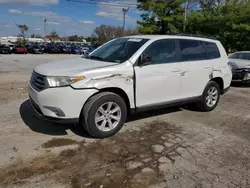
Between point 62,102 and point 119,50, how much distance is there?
1.65m

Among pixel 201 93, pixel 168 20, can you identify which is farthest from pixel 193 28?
pixel 201 93

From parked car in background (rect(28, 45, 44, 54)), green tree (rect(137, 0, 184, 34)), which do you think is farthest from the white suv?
parked car in background (rect(28, 45, 44, 54))

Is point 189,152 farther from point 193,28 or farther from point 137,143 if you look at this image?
point 193,28

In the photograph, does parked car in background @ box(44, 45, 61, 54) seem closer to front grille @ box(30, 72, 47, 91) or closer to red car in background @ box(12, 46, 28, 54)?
red car in background @ box(12, 46, 28, 54)

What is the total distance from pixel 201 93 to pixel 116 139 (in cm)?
249

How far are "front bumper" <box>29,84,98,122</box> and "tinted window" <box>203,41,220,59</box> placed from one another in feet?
10.3

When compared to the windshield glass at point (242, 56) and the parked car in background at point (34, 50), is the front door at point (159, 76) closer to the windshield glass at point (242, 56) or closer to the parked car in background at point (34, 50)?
the windshield glass at point (242, 56)

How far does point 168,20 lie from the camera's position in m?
27.4

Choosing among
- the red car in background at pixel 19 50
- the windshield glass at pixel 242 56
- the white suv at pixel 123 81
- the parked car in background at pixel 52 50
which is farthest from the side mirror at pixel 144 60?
the parked car in background at pixel 52 50

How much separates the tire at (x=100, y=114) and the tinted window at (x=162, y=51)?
3.53ft

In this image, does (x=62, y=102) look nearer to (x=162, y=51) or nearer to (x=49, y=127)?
(x=49, y=127)

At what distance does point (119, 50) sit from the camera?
4523 mm

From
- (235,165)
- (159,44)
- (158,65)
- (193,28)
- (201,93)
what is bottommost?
(235,165)

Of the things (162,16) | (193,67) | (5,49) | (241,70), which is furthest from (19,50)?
(193,67)
